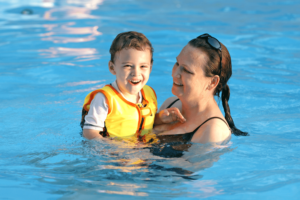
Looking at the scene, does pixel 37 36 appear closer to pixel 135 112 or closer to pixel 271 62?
pixel 271 62

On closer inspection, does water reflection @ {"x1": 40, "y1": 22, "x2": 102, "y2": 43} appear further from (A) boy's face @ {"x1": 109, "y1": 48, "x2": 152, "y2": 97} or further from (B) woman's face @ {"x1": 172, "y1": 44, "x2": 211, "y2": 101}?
(B) woman's face @ {"x1": 172, "y1": 44, "x2": 211, "y2": 101}

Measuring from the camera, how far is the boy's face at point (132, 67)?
11.8ft

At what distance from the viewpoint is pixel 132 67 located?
3.64 m

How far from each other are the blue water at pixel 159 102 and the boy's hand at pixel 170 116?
14.2 inches

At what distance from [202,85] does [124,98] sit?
0.79m

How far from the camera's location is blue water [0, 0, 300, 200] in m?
3.44

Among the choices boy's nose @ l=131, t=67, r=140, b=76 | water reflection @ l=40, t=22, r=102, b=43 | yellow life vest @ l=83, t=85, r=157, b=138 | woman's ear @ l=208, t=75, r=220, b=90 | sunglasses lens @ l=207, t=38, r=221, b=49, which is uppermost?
water reflection @ l=40, t=22, r=102, b=43

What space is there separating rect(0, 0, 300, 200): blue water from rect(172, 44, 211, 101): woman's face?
1.81ft

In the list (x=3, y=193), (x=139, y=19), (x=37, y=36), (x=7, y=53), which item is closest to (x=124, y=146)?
(x=3, y=193)

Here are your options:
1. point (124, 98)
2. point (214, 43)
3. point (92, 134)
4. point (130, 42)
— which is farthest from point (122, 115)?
point (214, 43)

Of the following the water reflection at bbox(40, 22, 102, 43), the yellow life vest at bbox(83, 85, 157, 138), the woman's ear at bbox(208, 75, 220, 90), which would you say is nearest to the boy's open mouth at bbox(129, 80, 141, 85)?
the yellow life vest at bbox(83, 85, 157, 138)

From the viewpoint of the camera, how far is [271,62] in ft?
26.1

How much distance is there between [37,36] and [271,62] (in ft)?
19.2

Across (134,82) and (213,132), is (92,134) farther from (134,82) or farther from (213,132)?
(213,132)
